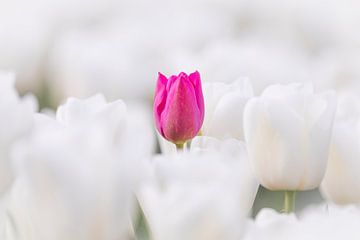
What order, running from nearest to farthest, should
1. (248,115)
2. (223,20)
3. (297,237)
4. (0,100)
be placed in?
(297,237) < (0,100) < (248,115) < (223,20)

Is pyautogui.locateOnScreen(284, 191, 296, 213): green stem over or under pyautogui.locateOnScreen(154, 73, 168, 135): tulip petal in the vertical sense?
under

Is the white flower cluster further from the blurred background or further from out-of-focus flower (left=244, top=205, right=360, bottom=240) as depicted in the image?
the blurred background

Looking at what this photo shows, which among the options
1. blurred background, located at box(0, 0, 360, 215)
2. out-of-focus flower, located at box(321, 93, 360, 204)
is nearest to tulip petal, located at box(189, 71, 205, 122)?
out-of-focus flower, located at box(321, 93, 360, 204)

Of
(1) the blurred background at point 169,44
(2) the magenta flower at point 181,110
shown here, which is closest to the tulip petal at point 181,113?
(2) the magenta flower at point 181,110

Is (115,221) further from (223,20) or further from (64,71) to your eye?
(223,20)

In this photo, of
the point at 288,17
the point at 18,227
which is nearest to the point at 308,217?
the point at 18,227

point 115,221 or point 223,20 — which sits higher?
point 115,221
